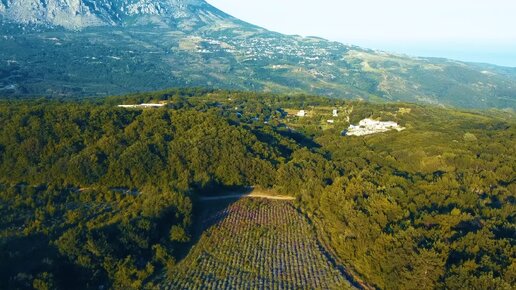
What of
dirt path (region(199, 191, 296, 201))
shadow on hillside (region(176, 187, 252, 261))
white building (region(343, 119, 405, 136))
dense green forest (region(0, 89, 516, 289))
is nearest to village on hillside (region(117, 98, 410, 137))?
white building (region(343, 119, 405, 136))

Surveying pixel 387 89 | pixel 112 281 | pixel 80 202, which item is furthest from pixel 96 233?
pixel 387 89

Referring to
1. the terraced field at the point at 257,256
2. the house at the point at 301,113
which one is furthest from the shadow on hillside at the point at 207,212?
the house at the point at 301,113

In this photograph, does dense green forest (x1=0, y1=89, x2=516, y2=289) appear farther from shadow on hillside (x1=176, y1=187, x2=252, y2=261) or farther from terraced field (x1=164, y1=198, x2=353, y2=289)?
terraced field (x1=164, y1=198, x2=353, y2=289)

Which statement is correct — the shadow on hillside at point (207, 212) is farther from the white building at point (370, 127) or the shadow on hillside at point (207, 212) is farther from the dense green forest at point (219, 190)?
the white building at point (370, 127)

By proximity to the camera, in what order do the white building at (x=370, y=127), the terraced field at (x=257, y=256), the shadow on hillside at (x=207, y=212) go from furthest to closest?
1. the white building at (x=370, y=127)
2. the shadow on hillside at (x=207, y=212)
3. the terraced field at (x=257, y=256)

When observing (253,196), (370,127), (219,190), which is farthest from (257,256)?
(370,127)

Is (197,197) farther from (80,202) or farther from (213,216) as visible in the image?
(80,202)

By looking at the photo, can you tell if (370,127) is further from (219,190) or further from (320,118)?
(219,190)
